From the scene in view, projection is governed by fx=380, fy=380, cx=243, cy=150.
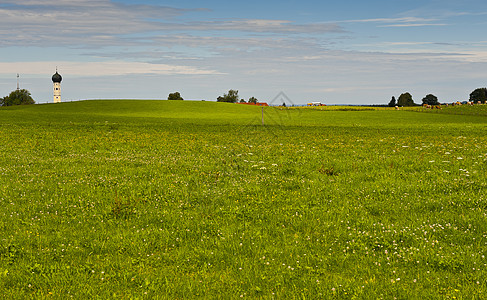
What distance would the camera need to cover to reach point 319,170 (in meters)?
15.9

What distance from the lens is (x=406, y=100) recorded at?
17262 cm

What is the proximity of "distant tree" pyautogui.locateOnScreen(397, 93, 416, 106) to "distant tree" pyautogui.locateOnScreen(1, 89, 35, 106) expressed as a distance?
178505mm

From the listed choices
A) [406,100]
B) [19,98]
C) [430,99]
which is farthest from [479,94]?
[19,98]

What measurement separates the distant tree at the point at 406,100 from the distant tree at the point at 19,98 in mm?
178505

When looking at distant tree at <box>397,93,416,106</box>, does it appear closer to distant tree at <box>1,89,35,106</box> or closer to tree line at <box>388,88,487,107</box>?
tree line at <box>388,88,487,107</box>

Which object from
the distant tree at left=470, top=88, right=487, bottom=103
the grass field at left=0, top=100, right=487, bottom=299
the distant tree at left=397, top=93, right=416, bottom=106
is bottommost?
the grass field at left=0, top=100, right=487, bottom=299

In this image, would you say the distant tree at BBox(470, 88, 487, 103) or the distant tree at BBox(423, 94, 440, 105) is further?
the distant tree at BBox(423, 94, 440, 105)

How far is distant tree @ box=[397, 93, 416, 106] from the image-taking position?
17238 cm

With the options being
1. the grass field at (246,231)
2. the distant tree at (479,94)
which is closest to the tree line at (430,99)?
the distant tree at (479,94)

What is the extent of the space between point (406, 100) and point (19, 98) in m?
185

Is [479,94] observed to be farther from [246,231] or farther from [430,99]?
[246,231]

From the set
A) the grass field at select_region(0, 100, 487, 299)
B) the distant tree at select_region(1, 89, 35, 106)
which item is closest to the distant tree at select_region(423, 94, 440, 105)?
the grass field at select_region(0, 100, 487, 299)

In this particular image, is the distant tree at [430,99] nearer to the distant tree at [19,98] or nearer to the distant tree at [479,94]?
the distant tree at [479,94]

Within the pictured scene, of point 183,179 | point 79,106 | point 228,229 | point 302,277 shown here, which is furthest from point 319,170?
point 79,106
